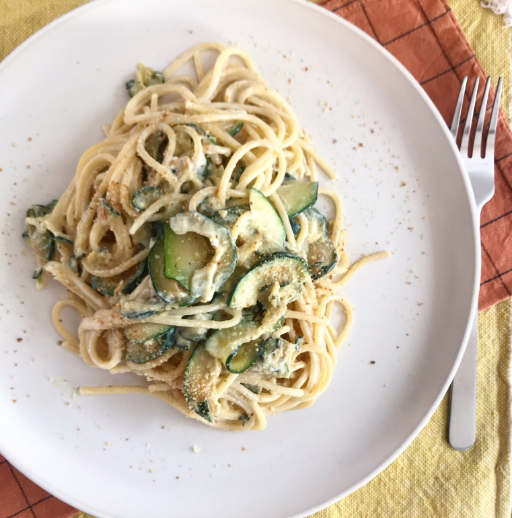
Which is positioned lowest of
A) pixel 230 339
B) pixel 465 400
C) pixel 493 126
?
pixel 465 400

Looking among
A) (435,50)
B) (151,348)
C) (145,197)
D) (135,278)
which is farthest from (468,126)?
(151,348)

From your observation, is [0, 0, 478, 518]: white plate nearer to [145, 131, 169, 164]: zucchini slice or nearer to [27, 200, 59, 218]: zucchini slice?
[27, 200, 59, 218]: zucchini slice

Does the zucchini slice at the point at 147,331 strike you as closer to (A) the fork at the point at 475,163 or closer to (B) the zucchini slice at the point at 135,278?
(B) the zucchini slice at the point at 135,278

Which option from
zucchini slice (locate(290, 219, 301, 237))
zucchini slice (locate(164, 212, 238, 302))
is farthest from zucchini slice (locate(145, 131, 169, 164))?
zucchini slice (locate(290, 219, 301, 237))

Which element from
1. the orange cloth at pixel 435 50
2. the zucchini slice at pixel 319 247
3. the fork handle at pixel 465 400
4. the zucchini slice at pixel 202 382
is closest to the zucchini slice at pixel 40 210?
the zucchini slice at pixel 202 382

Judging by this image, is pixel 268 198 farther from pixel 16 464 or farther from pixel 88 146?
pixel 16 464

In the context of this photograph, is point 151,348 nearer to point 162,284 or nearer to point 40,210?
point 162,284
